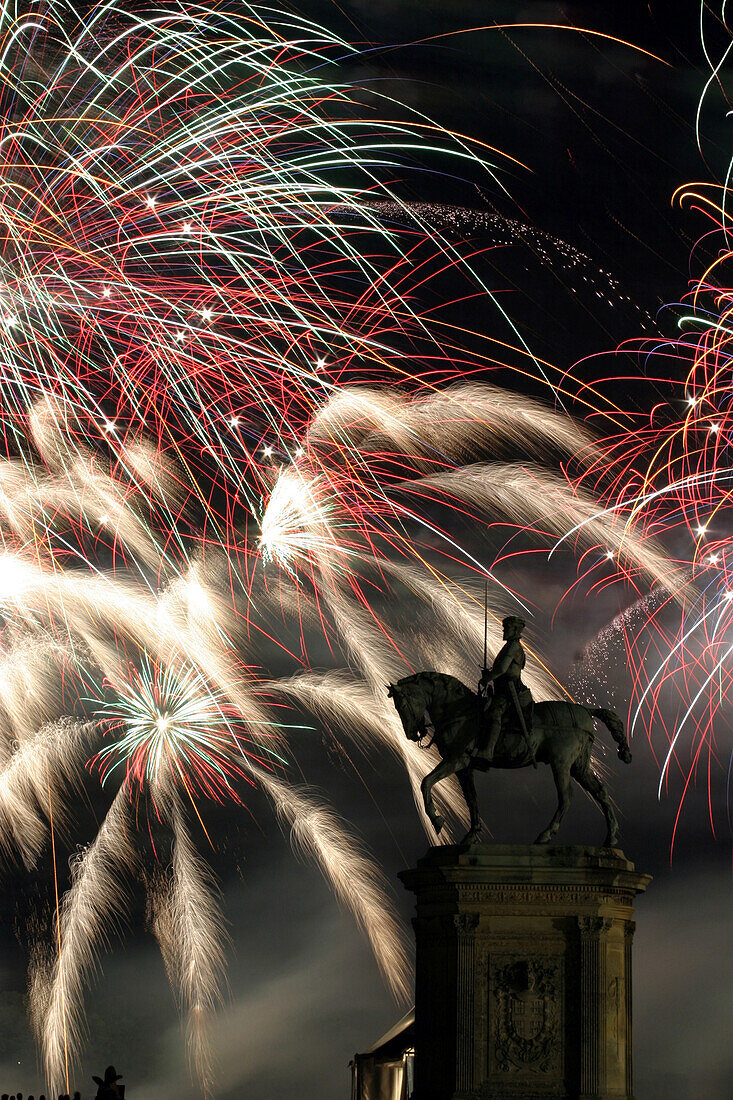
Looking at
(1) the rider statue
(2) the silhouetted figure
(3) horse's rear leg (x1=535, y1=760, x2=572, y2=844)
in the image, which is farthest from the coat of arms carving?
(2) the silhouetted figure

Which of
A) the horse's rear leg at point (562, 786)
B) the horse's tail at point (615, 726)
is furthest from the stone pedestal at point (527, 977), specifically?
the horse's tail at point (615, 726)

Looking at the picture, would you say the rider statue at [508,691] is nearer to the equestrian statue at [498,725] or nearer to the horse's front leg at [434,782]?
the equestrian statue at [498,725]

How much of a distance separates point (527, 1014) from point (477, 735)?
4041mm

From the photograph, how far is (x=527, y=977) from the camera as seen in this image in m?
25.2

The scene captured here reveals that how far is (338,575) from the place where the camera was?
34281 mm

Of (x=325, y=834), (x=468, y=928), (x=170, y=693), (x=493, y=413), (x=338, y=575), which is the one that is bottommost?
(x=468, y=928)

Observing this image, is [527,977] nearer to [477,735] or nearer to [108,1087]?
[477,735]

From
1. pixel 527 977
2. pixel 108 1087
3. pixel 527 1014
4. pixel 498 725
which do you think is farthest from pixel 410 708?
pixel 108 1087

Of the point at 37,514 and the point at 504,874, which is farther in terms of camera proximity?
the point at 37,514

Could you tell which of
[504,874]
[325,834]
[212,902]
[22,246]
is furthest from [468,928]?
[22,246]

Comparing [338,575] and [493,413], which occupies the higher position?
[493,413]

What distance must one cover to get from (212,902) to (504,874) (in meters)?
11.4

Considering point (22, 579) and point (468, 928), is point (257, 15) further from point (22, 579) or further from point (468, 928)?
point (468, 928)

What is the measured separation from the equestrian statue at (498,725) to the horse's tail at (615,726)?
0.02 m
